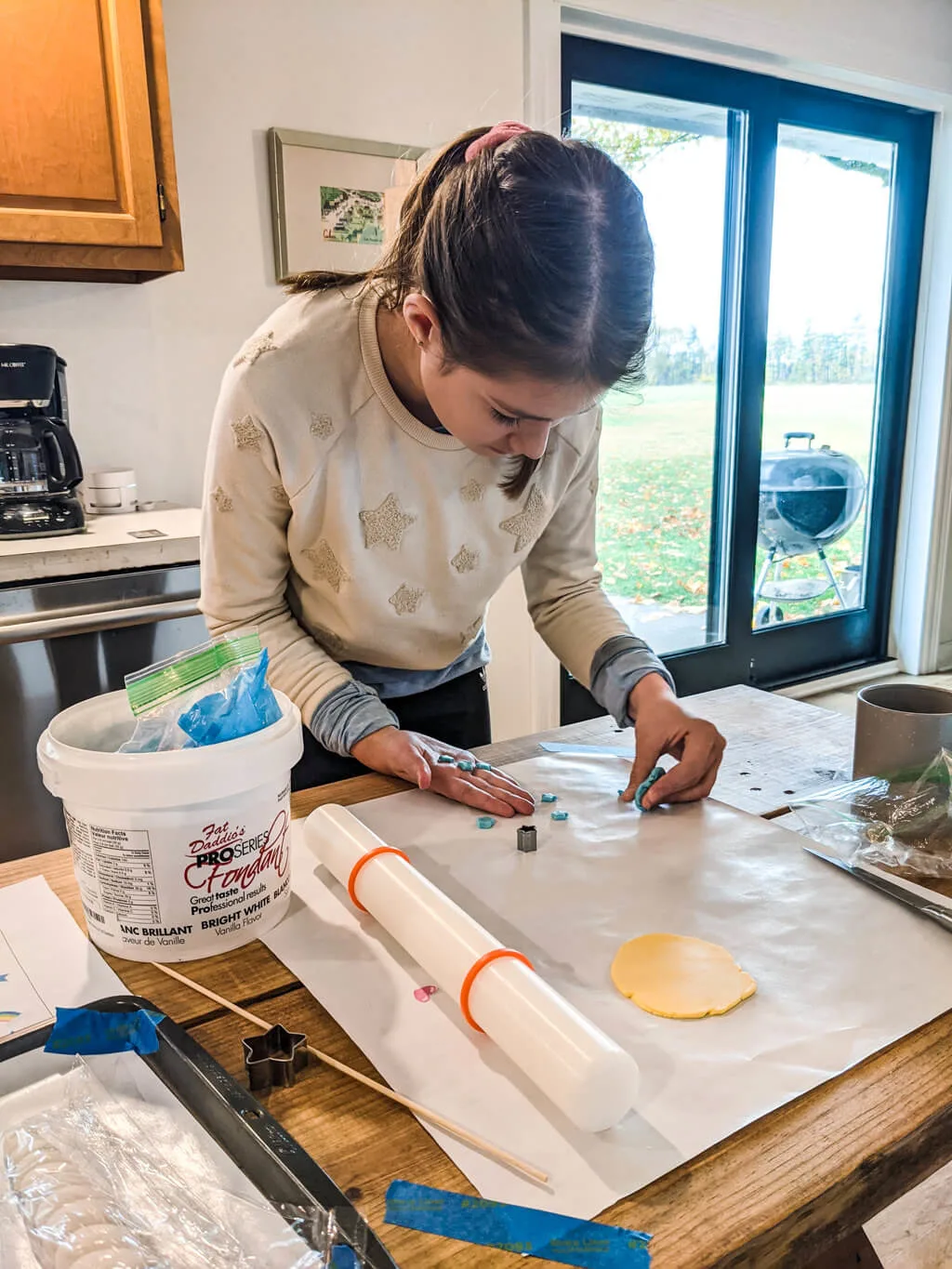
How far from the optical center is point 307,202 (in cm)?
216

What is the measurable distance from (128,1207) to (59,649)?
138cm

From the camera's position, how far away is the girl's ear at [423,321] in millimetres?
823

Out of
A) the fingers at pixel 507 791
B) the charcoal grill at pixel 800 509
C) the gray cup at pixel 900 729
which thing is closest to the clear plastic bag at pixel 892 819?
the gray cup at pixel 900 729

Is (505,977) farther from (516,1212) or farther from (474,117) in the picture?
(474,117)

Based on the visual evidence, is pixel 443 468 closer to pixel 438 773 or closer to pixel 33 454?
pixel 438 773

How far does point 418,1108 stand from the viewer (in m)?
0.50

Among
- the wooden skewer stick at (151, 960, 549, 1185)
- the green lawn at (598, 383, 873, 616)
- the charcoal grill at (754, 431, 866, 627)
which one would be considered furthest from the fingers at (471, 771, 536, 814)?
the charcoal grill at (754, 431, 866, 627)

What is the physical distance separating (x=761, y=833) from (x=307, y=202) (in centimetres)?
189

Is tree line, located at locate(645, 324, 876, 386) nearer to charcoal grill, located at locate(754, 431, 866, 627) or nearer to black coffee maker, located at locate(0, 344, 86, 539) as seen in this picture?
charcoal grill, located at locate(754, 431, 866, 627)

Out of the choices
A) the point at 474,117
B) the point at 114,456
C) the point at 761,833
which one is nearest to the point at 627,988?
the point at 761,833

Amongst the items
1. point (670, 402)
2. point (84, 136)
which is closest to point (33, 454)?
point (84, 136)

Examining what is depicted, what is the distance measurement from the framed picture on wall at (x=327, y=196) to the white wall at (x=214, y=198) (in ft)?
0.10

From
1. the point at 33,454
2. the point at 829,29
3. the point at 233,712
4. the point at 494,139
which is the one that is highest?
the point at 829,29

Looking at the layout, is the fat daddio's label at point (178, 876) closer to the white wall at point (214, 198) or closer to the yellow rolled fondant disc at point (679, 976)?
the yellow rolled fondant disc at point (679, 976)
